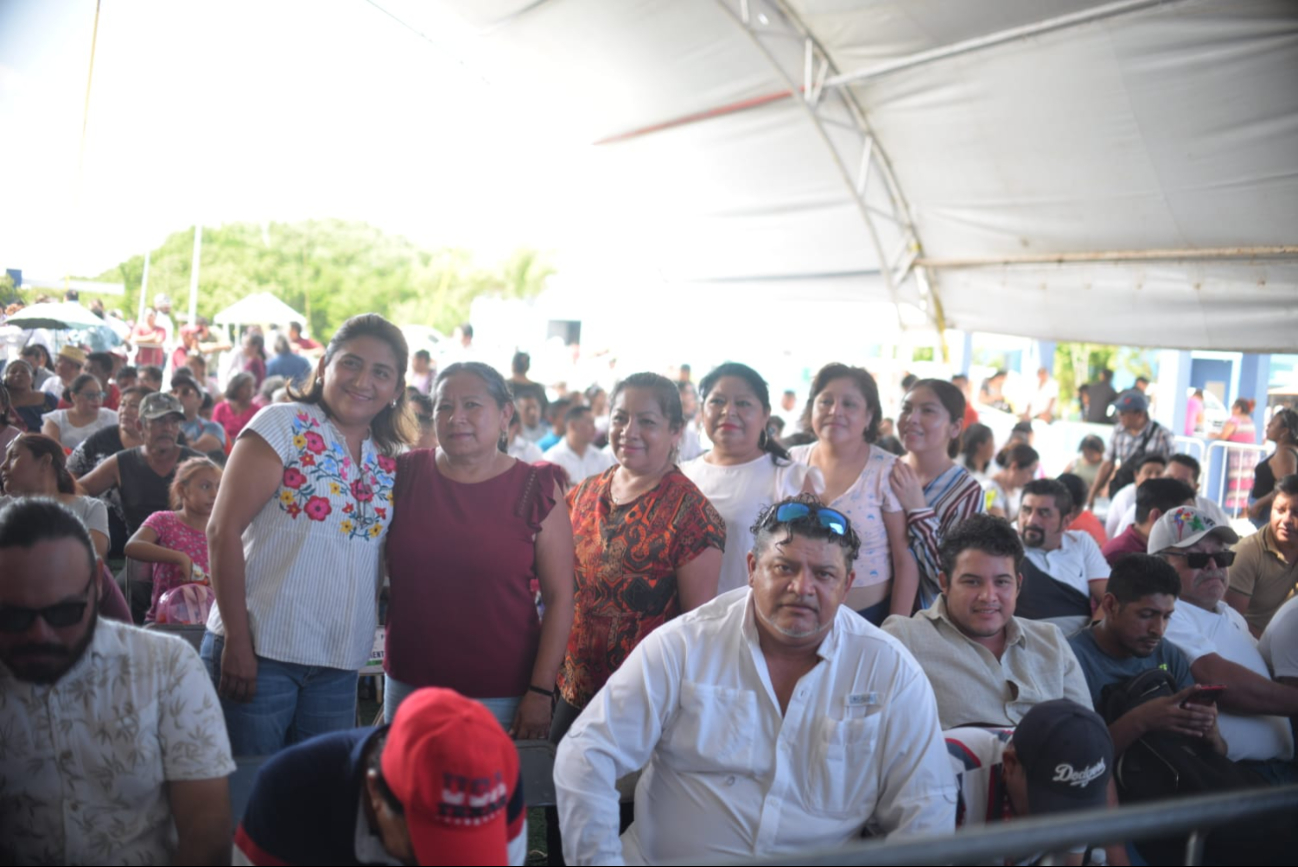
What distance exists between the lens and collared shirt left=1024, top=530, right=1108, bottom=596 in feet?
13.7

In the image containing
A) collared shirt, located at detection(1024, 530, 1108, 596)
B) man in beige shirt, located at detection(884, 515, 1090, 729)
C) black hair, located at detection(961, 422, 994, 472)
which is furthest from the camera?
black hair, located at detection(961, 422, 994, 472)

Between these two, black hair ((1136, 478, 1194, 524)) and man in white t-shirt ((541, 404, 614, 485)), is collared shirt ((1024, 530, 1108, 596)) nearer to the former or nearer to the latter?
black hair ((1136, 478, 1194, 524))

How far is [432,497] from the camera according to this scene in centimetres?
266

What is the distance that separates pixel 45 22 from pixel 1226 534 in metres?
5.45

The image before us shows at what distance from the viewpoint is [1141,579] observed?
312 centimetres

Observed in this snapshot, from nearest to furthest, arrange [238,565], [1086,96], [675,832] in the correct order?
[675,832], [238,565], [1086,96]

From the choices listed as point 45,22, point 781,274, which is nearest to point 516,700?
point 45,22

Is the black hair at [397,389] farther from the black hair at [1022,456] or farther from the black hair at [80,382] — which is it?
the black hair at [1022,456]

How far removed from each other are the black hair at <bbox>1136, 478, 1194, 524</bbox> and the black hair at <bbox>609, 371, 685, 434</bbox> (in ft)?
9.80

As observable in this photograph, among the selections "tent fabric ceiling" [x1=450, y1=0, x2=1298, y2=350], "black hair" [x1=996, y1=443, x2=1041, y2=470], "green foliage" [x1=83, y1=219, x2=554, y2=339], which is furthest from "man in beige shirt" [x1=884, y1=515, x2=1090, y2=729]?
"green foliage" [x1=83, y1=219, x2=554, y2=339]

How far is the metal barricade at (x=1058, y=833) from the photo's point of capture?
142 cm

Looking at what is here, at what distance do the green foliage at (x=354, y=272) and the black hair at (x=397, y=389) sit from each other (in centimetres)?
3872

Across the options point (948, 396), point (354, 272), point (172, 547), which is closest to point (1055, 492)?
point (948, 396)

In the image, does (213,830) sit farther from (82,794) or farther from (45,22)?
(45,22)
